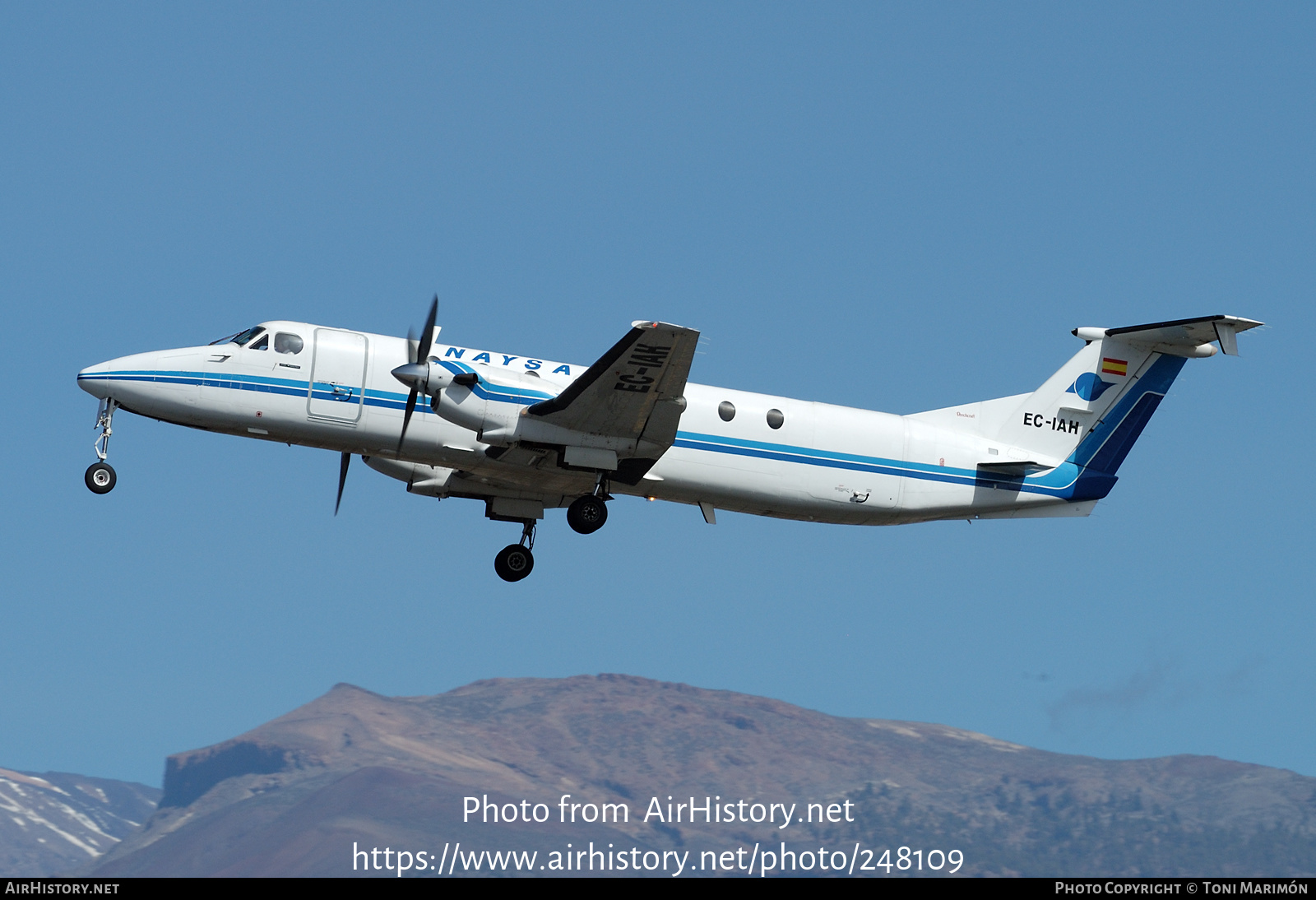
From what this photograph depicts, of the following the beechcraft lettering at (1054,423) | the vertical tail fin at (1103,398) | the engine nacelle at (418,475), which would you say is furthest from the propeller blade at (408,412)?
the beechcraft lettering at (1054,423)

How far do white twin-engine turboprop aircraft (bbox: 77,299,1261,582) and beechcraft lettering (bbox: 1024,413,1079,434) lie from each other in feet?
0.12

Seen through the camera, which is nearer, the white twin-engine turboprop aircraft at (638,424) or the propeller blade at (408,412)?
the propeller blade at (408,412)

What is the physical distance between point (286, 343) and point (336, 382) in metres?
1.11

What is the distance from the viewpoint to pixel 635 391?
78.3ft

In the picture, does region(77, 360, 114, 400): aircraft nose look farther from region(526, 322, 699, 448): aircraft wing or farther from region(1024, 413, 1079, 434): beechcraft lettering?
region(1024, 413, 1079, 434): beechcraft lettering

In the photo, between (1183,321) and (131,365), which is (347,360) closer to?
(131,365)

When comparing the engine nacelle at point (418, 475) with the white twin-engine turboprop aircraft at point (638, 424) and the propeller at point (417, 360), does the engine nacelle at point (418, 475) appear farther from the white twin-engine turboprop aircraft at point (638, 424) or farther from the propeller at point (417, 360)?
the propeller at point (417, 360)

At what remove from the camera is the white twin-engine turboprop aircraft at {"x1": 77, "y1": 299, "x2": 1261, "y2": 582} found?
24.1 metres

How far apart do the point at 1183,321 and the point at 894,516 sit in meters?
7.23

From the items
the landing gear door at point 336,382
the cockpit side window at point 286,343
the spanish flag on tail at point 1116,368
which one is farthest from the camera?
the spanish flag on tail at point 1116,368

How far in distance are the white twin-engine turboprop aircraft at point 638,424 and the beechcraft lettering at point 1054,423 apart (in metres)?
0.04

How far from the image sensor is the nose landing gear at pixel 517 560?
2769cm

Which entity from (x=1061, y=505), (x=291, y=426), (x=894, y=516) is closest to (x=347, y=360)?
(x=291, y=426)
